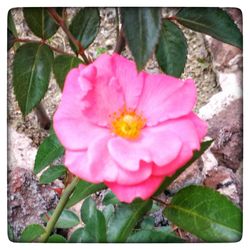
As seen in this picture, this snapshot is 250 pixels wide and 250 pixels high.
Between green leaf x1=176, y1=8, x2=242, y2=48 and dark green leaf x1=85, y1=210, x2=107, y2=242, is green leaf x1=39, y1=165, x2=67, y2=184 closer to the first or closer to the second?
dark green leaf x1=85, y1=210, x2=107, y2=242

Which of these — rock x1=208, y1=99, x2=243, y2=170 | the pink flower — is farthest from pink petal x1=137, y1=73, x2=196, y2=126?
rock x1=208, y1=99, x2=243, y2=170

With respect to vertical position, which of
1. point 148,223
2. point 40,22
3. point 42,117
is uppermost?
point 40,22

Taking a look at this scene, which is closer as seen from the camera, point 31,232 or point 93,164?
point 93,164

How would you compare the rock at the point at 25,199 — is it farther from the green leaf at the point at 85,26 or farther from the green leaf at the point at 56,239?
the green leaf at the point at 85,26

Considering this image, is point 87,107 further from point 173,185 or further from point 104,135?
point 173,185

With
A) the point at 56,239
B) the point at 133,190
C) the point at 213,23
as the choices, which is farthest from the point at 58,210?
the point at 213,23

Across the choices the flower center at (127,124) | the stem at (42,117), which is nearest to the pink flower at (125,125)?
the flower center at (127,124)

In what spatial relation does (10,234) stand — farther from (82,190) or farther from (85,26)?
(85,26)
